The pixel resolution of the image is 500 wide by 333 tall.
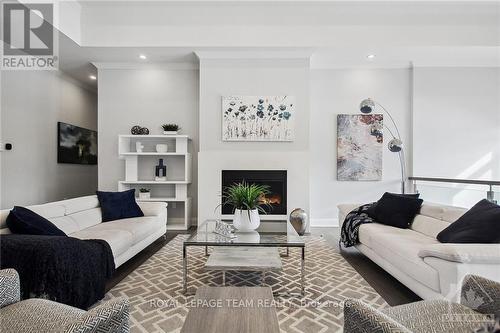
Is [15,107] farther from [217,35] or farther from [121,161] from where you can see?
[217,35]

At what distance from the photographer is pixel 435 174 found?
513cm

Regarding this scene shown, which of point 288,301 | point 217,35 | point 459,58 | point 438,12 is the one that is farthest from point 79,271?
point 459,58

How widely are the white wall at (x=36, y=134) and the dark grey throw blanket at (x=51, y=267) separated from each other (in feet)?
9.46

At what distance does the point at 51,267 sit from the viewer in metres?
1.82

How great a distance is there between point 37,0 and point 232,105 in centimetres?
289

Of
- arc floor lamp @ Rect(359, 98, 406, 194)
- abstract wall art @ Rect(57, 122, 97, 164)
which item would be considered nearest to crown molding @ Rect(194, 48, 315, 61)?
arc floor lamp @ Rect(359, 98, 406, 194)

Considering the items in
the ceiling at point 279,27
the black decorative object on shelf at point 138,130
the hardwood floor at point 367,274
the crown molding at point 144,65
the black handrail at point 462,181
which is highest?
the ceiling at point 279,27

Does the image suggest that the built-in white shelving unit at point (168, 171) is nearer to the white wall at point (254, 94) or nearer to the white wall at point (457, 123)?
the white wall at point (254, 94)

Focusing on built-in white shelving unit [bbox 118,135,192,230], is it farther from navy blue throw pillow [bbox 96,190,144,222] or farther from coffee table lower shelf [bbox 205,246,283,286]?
coffee table lower shelf [bbox 205,246,283,286]

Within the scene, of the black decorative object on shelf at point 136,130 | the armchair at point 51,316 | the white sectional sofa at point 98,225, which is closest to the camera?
the armchair at point 51,316

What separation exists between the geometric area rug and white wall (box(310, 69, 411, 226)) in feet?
6.21

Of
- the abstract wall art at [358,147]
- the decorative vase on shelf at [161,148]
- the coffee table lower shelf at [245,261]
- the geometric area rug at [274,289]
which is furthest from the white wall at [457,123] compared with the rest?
the decorative vase on shelf at [161,148]

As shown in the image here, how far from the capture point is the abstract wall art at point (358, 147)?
16.8ft

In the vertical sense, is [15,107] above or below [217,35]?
below
